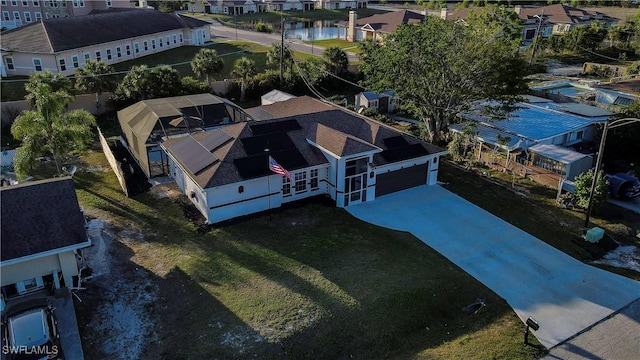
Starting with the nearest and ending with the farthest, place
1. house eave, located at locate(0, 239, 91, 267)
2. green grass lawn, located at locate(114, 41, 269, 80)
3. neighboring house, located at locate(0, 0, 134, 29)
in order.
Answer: house eave, located at locate(0, 239, 91, 267), green grass lawn, located at locate(114, 41, 269, 80), neighboring house, located at locate(0, 0, 134, 29)

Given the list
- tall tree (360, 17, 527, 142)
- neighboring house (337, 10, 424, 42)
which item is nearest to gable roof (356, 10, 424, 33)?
neighboring house (337, 10, 424, 42)

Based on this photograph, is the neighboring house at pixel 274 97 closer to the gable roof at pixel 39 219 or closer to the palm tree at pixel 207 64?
the palm tree at pixel 207 64

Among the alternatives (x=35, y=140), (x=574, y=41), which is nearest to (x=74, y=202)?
(x=35, y=140)

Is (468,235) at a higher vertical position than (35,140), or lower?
lower

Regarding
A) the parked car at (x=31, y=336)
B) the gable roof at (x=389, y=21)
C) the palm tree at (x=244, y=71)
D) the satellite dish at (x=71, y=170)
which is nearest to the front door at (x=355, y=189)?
the parked car at (x=31, y=336)

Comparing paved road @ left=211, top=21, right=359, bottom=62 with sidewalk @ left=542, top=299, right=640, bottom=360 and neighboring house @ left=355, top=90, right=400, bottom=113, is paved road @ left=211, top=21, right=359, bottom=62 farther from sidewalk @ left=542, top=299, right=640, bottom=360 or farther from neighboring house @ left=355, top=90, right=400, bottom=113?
sidewalk @ left=542, top=299, right=640, bottom=360

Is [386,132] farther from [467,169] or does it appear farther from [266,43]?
[266,43]
